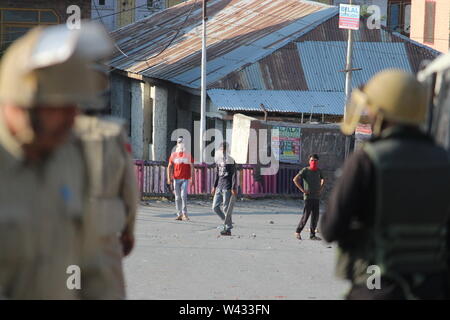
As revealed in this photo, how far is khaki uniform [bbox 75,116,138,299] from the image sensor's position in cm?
446

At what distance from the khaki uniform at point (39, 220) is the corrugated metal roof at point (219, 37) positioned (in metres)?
26.3

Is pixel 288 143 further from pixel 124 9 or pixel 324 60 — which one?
pixel 124 9

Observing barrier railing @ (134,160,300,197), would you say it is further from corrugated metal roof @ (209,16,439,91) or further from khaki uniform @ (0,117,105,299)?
khaki uniform @ (0,117,105,299)

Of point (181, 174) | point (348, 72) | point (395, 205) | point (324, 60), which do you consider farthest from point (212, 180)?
point (395, 205)

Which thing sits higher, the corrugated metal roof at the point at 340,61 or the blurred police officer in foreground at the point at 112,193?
the corrugated metal roof at the point at 340,61

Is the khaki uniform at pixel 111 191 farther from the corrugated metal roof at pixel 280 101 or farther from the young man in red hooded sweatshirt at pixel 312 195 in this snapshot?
the corrugated metal roof at pixel 280 101

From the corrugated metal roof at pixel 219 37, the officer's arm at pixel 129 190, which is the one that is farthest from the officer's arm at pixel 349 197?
the corrugated metal roof at pixel 219 37

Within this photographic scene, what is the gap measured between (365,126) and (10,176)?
24136mm

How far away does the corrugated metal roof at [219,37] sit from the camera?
32125 mm

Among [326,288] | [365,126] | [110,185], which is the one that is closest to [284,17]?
[365,126]

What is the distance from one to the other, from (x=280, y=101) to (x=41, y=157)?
86.9ft

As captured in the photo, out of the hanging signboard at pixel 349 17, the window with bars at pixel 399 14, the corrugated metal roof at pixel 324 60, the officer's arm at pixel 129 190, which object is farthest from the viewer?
the window with bars at pixel 399 14

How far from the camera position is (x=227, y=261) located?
46.1ft

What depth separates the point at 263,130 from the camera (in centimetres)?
2662
